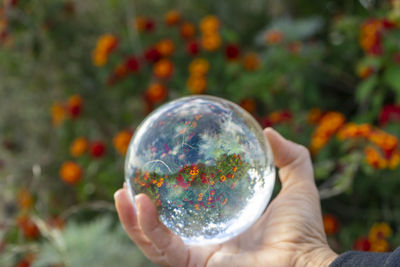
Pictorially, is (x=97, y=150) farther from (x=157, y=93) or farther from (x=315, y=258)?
(x=315, y=258)

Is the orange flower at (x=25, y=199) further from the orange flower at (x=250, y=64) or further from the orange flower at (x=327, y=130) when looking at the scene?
the orange flower at (x=327, y=130)

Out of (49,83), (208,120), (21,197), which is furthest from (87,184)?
(208,120)

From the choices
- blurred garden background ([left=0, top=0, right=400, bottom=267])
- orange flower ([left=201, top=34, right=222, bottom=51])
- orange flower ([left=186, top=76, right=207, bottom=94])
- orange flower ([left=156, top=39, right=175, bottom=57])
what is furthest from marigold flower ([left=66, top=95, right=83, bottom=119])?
orange flower ([left=201, top=34, right=222, bottom=51])

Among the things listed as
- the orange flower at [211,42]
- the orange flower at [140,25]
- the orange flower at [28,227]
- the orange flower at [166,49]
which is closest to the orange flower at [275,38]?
the orange flower at [211,42]

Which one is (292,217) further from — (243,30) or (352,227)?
(243,30)

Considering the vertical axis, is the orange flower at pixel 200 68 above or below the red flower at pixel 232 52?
below

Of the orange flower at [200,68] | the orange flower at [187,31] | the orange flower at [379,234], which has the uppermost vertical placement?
the orange flower at [187,31]

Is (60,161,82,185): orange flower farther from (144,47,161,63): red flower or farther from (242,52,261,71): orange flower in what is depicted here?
(242,52,261,71): orange flower
